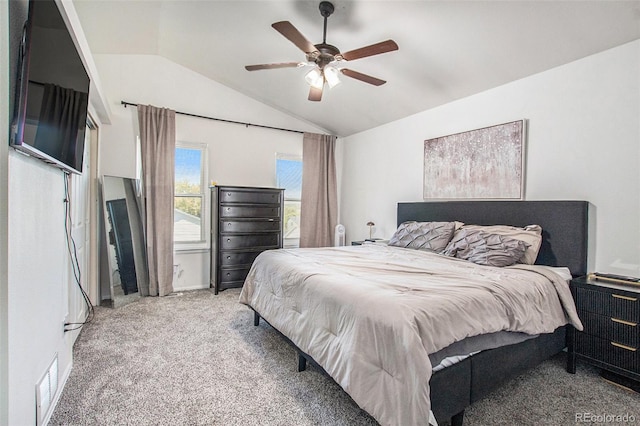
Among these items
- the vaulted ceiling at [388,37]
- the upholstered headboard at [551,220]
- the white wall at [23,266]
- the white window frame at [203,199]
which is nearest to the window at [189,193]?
the white window frame at [203,199]

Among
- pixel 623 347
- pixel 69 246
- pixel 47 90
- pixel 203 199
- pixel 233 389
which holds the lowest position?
pixel 233 389

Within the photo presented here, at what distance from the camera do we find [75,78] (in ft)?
5.70

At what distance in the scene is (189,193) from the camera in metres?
4.36

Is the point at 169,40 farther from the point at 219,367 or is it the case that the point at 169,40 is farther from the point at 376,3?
the point at 219,367

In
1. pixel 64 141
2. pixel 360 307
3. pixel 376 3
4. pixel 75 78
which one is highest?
pixel 376 3

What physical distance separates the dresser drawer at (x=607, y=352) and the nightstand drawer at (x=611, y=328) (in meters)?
0.04

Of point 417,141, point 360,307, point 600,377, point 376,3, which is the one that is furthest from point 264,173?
point 600,377

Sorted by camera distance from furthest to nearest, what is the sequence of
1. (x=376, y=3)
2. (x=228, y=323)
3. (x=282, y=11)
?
(x=228, y=323)
(x=282, y=11)
(x=376, y=3)

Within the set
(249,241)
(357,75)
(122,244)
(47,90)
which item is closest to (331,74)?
(357,75)

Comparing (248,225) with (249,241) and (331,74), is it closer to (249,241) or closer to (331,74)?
(249,241)

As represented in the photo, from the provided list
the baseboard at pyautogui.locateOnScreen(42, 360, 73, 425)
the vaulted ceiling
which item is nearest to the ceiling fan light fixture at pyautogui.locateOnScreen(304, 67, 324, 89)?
the vaulted ceiling

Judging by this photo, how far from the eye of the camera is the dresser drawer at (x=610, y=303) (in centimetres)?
195

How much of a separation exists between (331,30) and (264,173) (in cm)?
246

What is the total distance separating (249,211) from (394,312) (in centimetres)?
315
